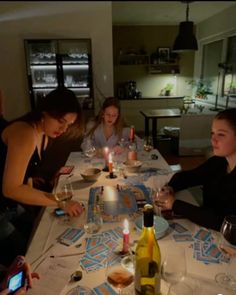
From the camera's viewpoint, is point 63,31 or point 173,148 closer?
point 63,31

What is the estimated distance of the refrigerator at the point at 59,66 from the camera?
4.52 metres

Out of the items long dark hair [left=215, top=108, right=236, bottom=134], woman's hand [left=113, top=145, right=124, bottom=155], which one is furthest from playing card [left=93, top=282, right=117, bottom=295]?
woman's hand [left=113, top=145, right=124, bottom=155]

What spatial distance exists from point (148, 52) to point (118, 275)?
6317mm

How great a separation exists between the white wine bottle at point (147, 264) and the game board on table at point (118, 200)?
0.39m

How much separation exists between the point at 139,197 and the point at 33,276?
726 mm

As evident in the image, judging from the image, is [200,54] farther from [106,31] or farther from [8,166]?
[8,166]

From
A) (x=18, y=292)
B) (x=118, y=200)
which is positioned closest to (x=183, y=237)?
(x=118, y=200)

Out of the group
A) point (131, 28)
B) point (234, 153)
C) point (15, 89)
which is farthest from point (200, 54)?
point (234, 153)

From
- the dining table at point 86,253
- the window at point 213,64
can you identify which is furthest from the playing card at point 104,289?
the window at point 213,64

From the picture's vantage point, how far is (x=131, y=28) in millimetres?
6359

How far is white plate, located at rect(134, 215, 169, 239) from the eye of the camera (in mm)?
1111

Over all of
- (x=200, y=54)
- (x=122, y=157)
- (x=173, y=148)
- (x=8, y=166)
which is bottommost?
(x=173, y=148)

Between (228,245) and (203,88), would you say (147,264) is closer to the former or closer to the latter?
(228,245)

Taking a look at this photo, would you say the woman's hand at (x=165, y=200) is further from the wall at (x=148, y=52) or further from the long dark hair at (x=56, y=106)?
the wall at (x=148, y=52)
